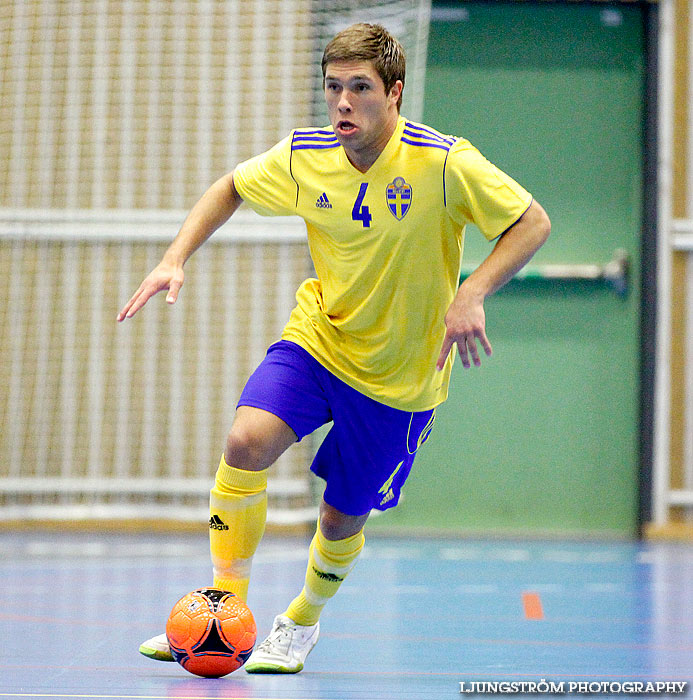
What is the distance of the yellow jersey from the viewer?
2.95m

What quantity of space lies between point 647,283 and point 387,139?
4.82 meters

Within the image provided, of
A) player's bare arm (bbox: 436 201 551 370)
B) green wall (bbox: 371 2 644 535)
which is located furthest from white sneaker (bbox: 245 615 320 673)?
green wall (bbox: 371 2 644 535)

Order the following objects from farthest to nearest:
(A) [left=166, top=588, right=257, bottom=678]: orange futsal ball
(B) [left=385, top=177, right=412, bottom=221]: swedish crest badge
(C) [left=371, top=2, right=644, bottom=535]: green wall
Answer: (C) [left=371, top=2, right=644, bottom=535]: green wall < (B) [left=385, top=177, right=412, bottom=221]: swedish crest badge < (A) [left=166, top=588, right=257, bottom=678]: orange futsal ball

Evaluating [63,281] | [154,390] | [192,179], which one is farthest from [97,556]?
[192,179]

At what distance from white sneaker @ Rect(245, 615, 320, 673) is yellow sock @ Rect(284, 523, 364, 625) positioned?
0.03 meters

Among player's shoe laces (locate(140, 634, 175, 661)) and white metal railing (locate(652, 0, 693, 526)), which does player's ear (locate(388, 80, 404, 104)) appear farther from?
white metal railing (locate(652, 0, 693, 526))

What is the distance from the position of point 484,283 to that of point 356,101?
2.07 ft

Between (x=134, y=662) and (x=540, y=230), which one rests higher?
(x=540, y=230)

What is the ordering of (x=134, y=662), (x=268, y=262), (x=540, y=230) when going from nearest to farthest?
(x=540, y=230) → (x=134, y=662) → (x=268, y=262)

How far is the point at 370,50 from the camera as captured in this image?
113 inches

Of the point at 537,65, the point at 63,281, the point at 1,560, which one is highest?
the point at 537,65

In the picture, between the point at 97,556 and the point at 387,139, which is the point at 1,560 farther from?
the point at 387,139

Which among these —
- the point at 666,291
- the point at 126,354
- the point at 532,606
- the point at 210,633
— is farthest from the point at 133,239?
the point at 210,633

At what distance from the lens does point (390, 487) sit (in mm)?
3305
